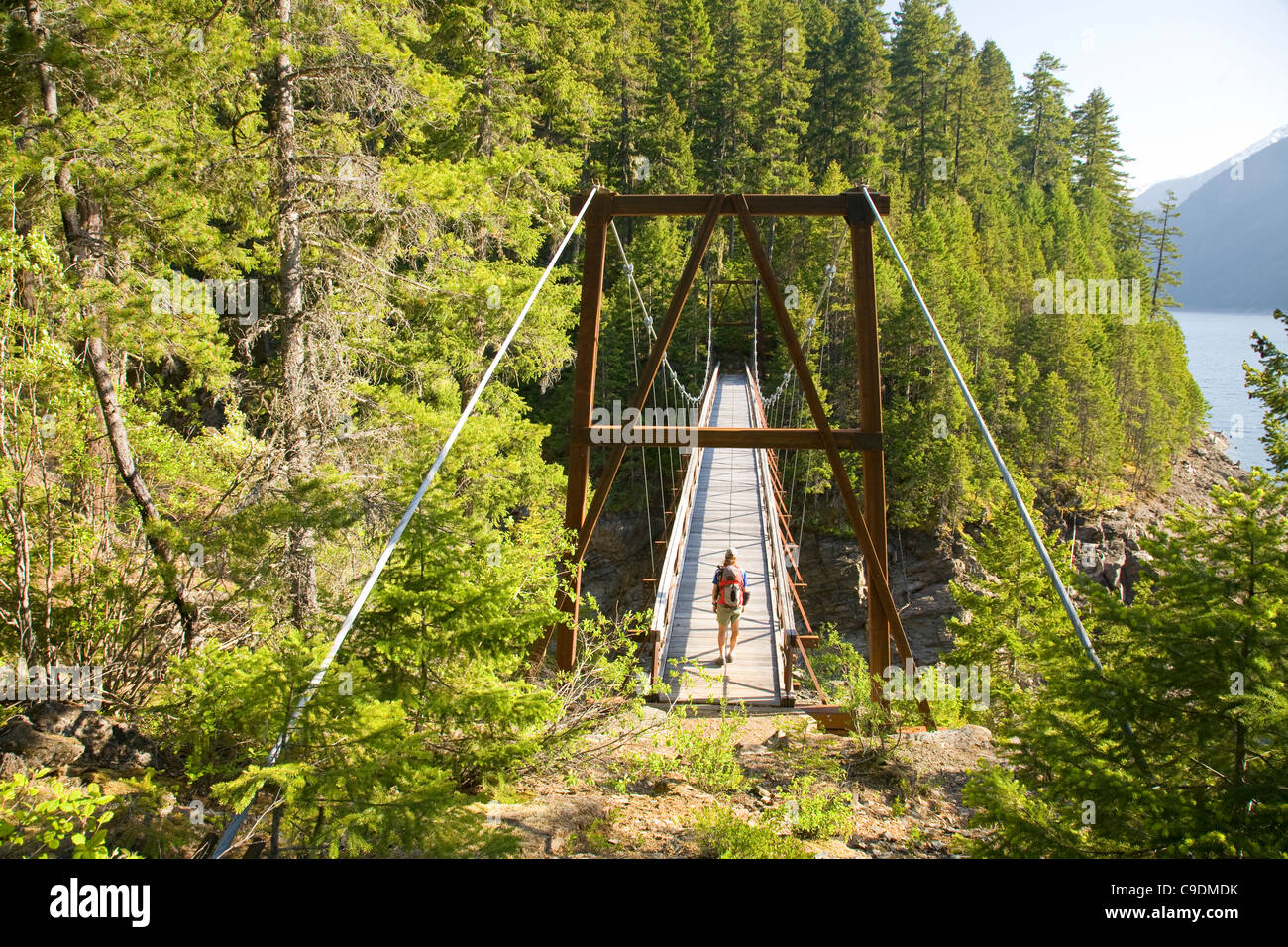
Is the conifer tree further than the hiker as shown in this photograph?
Yes

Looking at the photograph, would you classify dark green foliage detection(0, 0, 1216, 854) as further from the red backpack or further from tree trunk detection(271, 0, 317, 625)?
the red backpack

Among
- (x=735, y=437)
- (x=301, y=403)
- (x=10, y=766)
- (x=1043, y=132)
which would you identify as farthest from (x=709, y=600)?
(x=1043, y=132)

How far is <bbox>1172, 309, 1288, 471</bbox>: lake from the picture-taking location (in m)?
45.0

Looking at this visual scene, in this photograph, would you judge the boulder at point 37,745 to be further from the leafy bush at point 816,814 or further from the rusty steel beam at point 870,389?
the rusty steel beam at point 870,389

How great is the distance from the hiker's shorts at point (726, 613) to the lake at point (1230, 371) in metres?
9.15

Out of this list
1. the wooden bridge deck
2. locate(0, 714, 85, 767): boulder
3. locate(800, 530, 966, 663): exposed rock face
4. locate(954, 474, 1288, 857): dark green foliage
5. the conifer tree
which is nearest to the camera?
locate(954, 474, 1288, 857): dark green foliage

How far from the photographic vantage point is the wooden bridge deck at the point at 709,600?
6320 mm

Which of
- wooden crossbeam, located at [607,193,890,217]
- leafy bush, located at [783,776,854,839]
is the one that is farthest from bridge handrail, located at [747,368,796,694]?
wooden crossbeam, located at [607,193,890,217]

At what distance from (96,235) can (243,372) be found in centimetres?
333

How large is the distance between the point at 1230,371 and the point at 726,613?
77.7 meters

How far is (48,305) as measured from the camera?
202 inches

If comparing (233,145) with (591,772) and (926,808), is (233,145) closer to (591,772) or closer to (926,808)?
(591,772)

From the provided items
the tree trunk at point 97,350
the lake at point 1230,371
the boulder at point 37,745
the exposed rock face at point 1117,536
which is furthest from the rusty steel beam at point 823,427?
the exposed rock face at point 1117,536
